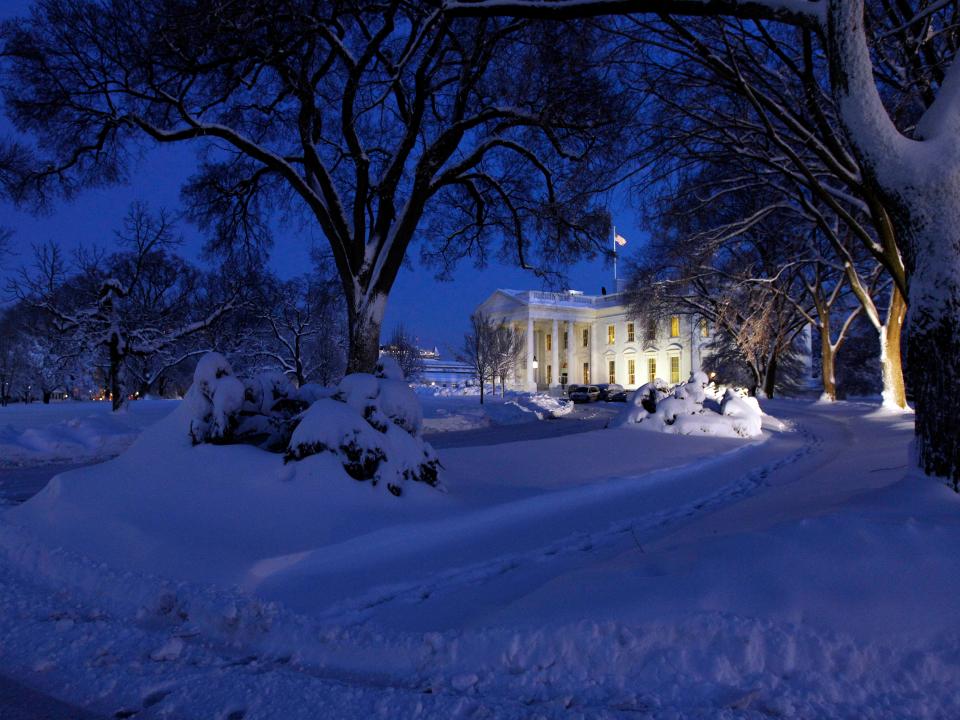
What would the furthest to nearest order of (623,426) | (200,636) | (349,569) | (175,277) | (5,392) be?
(5,392) → (175,277) → (623,426) → (349,569) → (200,636)

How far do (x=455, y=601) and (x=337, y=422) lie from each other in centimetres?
302

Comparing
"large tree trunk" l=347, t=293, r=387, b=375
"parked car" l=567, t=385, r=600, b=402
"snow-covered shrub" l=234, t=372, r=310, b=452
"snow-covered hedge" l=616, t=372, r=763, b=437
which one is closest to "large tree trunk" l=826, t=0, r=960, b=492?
"snow-covered shrub" l=234, t=372, r=310, b=452

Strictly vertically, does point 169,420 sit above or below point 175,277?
below

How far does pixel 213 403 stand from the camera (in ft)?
23.8

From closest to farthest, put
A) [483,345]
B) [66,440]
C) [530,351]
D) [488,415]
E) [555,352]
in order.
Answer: [66,440] → [488,415] → [483,345] → [530,351] → [555,352]

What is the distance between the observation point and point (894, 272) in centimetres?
1333

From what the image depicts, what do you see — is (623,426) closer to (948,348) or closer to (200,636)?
(948,348)

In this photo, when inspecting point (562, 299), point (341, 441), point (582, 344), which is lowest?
point (341, 441)

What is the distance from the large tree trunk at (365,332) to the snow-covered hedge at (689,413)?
8240 millimetres

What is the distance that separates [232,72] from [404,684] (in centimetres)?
1047

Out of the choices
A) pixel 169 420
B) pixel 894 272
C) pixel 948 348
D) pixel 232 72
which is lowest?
pixel 169 420

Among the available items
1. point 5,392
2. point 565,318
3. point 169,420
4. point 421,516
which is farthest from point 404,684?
point 565,318

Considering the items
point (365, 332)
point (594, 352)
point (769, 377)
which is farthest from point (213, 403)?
point (594, 352)

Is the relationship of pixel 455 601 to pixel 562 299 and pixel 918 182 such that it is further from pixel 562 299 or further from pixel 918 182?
pixel 562 299
